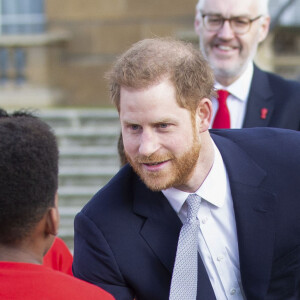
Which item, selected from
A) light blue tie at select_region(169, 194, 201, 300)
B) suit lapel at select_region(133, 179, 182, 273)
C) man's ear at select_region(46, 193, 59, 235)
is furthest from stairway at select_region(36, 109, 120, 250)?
man's ear at select_region(46, 193, 59, 235)

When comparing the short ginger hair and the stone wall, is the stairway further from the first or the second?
the short ginger hair

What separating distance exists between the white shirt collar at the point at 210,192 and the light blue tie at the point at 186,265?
0.10 m

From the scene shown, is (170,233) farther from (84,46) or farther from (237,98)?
(84,46)

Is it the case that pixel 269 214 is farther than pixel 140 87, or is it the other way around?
pixel 269 214

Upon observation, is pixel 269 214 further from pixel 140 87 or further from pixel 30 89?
pixel 30 89

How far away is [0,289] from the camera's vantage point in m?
2.25

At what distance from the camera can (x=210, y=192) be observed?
9.48 feet

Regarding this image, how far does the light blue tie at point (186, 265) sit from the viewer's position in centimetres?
274

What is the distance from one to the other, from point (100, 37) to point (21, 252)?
8890 mm

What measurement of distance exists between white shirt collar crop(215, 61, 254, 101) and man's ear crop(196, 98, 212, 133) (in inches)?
51.5

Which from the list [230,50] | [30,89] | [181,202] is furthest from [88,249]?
[30,89]

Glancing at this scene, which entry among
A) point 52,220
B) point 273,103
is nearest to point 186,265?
point 52,220

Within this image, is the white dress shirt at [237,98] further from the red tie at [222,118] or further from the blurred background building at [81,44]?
the blurred background building at [81,44]

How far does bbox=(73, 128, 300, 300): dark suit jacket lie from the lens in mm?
2818
